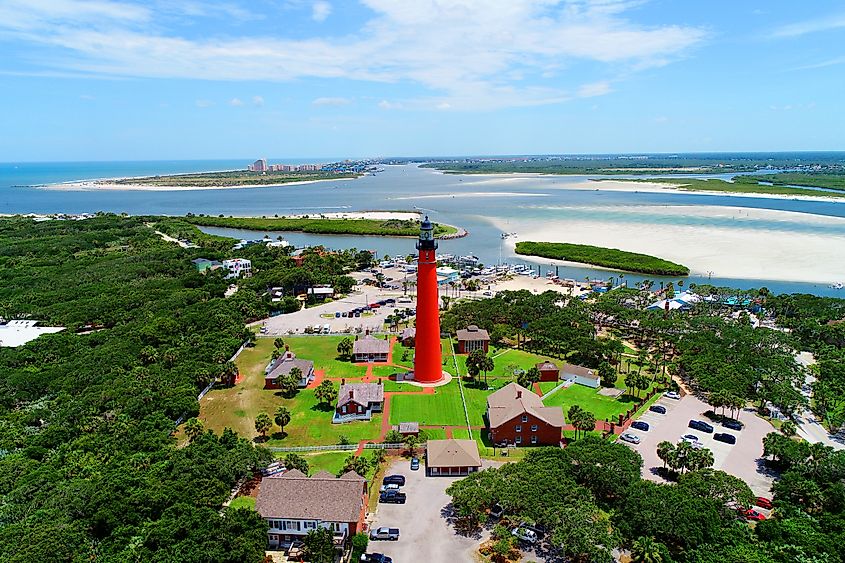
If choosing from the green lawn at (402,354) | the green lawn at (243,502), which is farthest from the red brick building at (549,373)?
the green lawn at (243,502)

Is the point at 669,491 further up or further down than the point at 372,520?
further up

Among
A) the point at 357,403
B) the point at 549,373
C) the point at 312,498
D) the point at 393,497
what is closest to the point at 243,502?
the point at 312,498

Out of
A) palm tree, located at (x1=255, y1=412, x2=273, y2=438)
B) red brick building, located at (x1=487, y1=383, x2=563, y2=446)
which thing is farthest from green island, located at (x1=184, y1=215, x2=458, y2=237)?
palm tree, located at (x1=255, y1=412, x2=273, y2=438)

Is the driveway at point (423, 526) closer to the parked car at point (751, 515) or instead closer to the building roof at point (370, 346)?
the parked car at point (751, 515)

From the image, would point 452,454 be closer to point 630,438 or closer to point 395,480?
point 395,480

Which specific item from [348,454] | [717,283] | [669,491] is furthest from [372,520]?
[717,283]

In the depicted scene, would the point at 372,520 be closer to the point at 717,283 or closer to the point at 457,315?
the point at 457,315
